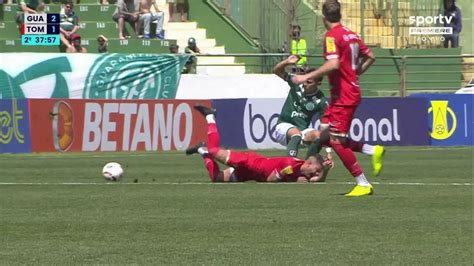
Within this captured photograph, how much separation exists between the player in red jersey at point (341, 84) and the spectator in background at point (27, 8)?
21.0m

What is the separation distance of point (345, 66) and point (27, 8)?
70.2 ft

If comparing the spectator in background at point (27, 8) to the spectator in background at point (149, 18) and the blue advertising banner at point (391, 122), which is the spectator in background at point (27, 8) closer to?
the spectator in background at point (149, 18)

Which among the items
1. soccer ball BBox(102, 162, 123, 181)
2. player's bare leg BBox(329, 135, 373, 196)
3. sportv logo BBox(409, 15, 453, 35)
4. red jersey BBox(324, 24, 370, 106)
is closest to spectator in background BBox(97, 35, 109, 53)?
sportv logo BBox(409, 15, 453, 35)

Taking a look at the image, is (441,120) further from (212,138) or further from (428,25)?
(212,138)

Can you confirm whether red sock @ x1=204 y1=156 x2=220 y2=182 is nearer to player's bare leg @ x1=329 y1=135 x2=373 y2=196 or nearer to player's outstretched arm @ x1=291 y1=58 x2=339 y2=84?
player's bare leg @ x1=329 y1=135 x2=373 y2=196

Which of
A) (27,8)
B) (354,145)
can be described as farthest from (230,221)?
(27,8)

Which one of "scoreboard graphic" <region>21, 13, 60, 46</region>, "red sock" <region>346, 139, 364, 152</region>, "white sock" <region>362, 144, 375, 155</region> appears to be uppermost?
"scoreboard graphic" <region>21, 13, 60, 46</region>

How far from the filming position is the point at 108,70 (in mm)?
29703

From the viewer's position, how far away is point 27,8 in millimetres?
33562

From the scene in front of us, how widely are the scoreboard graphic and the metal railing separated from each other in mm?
4089

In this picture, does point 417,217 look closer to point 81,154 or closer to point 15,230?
point 15,230

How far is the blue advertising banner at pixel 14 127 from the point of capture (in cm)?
2536

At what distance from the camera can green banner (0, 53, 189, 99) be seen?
28.8 m

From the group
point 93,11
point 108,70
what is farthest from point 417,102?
point 93,11
